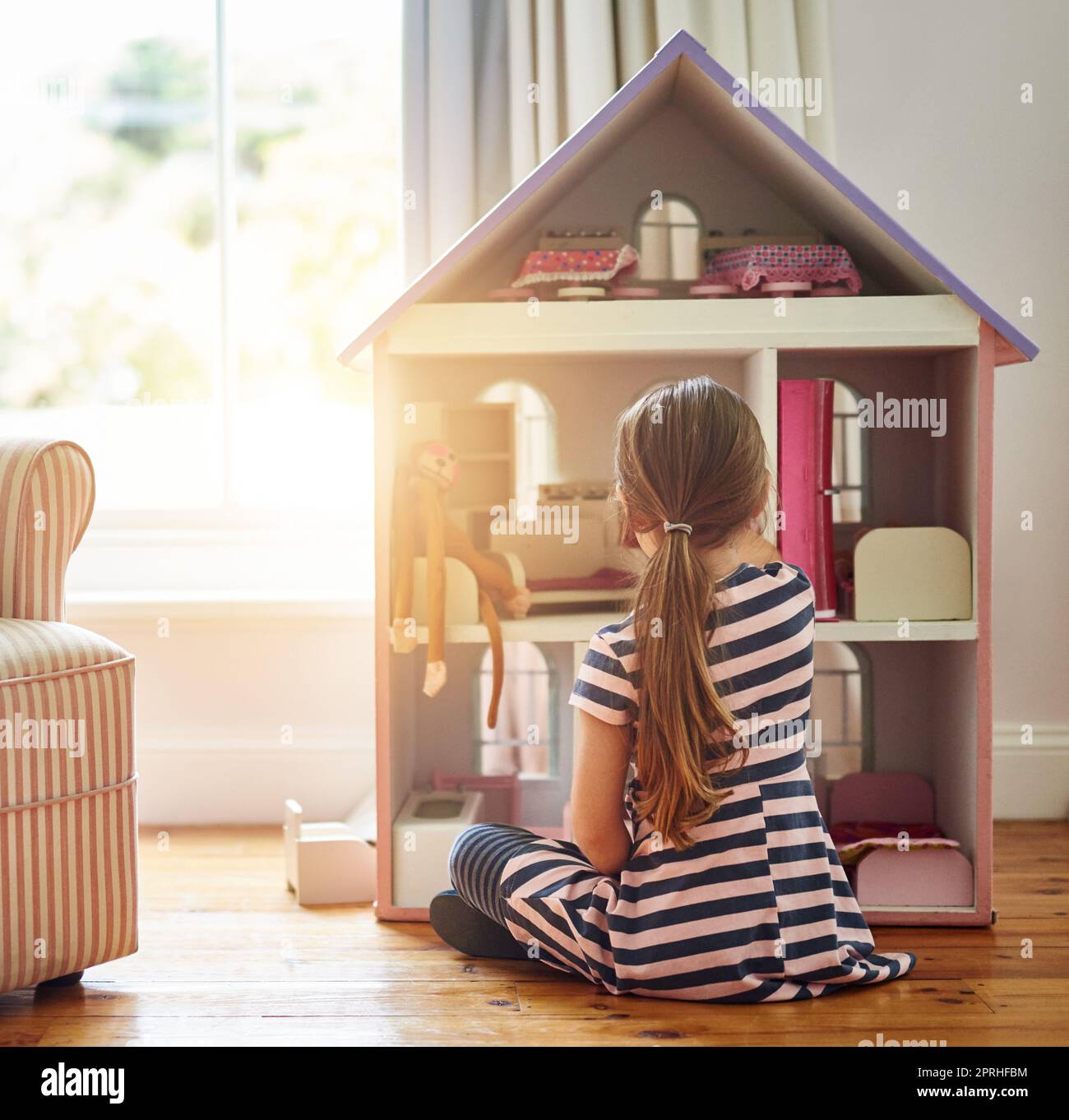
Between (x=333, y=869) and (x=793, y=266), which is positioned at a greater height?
(x=793, y=266)

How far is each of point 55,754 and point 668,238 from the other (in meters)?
1.16

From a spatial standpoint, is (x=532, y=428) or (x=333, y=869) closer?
(x=333, y=869)

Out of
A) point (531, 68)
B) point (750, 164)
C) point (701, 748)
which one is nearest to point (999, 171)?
point (750, 164)

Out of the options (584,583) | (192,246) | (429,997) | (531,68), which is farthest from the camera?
(192,246)

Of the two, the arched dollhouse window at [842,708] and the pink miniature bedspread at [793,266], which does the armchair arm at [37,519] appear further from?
the arched dollhouse window at [842,708]

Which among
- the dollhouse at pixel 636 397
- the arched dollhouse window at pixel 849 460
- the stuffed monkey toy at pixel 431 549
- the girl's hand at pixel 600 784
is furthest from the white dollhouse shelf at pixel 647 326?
the girl's hand at pixel 600 784

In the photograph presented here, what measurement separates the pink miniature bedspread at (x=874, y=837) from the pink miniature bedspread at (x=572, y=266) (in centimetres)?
82

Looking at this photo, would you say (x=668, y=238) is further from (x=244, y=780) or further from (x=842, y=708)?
(x=244, y=780)

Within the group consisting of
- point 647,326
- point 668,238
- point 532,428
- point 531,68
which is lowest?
point 532,428

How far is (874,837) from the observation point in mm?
1638

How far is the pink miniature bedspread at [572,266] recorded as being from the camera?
1604 millimetres

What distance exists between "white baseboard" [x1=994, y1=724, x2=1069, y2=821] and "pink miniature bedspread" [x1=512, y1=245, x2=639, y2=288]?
109 cm

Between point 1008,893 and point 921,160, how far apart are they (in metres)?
1.23

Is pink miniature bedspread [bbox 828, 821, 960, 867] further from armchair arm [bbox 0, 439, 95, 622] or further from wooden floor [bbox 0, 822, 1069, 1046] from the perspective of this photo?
armchair arm [bbox 0, 439, 95, 622]
